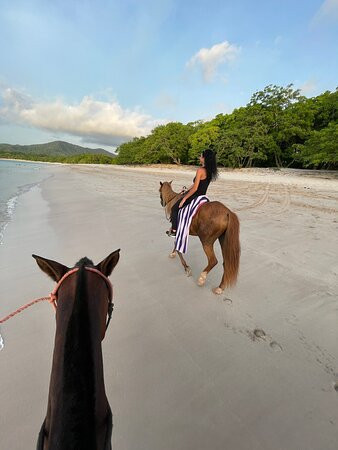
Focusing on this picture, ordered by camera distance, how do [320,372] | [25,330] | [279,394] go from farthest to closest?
[25,330], [320,372], [279,394]

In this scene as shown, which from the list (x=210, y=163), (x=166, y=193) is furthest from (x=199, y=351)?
(x=166, y=193)

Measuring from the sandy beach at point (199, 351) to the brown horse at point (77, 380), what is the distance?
1.16 meters

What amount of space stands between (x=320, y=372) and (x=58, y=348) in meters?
2.35

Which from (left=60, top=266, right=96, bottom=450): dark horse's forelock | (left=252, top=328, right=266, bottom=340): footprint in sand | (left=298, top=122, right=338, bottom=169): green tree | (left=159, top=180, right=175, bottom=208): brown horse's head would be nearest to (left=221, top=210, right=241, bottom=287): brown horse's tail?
(left=252, top=328, right=266, bottom=340): footprint in sand

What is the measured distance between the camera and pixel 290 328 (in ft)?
8.00

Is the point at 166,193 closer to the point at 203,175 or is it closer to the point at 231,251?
the point at 203,175

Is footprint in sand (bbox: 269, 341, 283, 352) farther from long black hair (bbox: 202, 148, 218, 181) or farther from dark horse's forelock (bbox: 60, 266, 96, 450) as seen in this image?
long black hair (bbox: 202, 148, 218, 181)

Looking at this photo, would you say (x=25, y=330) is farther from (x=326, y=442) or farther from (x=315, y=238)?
(x=315, y=238)

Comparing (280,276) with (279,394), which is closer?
(279,394)

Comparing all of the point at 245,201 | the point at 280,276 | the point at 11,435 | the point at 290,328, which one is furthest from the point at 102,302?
the point at 245,201

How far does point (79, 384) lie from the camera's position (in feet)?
2.21

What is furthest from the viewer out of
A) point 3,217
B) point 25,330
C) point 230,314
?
point 3,217

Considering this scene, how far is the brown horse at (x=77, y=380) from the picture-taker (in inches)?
24.7

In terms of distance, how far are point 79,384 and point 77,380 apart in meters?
0.01
